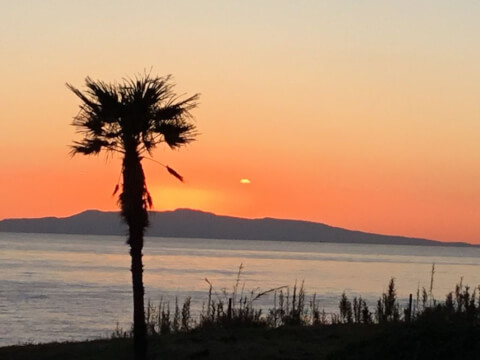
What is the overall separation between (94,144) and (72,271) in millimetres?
72679

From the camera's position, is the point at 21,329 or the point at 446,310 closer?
the point at 446,310

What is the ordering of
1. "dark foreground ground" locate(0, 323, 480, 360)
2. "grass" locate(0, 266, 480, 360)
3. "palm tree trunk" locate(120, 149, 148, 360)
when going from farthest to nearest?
"palm tree trunk" locate(120, 149, 148, 360) < "grass" locate(0, 266, 480, 360) < "dark foreground ground" locate(0, 323, 480, 360)

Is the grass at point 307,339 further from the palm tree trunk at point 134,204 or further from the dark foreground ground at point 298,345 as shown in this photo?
the palm tree trunk at point 134,204

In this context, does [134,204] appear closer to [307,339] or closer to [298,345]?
[298,345]

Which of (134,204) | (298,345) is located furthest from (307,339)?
(134,204)

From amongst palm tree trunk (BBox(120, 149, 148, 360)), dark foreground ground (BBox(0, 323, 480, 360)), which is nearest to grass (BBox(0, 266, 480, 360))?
dark foreground ground (BBox(0, 323, 480, 360))

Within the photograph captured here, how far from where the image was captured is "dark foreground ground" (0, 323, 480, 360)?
1636 cm

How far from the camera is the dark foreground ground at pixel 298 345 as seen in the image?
16.4 metres

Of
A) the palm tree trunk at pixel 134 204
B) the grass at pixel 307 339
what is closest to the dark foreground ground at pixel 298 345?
the grass at pixel 307 339

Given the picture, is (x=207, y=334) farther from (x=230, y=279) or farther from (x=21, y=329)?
(x=230, y=279)

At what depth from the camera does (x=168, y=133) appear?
19562 mm

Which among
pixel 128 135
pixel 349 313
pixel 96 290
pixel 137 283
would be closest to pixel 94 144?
pixel 128 135

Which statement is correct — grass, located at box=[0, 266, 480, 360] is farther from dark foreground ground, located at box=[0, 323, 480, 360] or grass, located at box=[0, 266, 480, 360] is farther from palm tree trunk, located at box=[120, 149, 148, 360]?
palm tree trunk, located at box=[120, 149, 148, 360]

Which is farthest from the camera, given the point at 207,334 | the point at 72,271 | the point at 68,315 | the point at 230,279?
the point at 72,271
